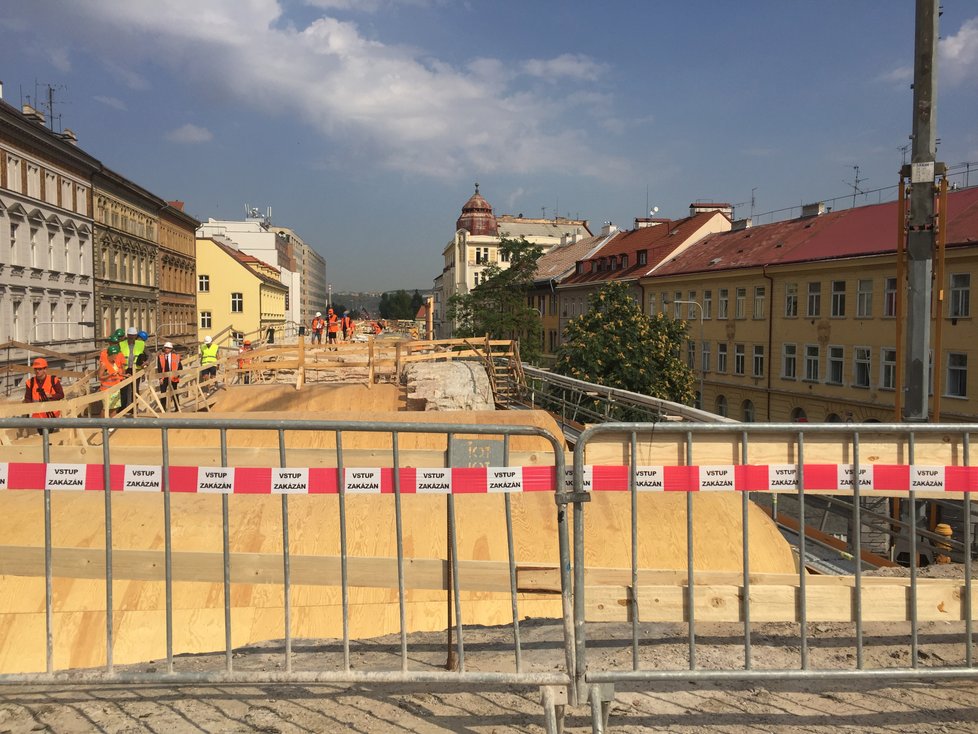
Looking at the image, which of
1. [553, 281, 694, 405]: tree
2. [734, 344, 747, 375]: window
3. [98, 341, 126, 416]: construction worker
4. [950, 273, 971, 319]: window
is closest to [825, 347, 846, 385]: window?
[950, 273, 971, 319]: window

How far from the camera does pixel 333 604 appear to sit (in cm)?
585

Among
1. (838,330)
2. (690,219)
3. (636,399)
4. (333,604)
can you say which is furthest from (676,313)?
(333,604)

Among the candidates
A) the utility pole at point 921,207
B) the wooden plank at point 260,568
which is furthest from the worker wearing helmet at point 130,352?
the utility pole at point 921,207

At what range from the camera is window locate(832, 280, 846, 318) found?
33406mm

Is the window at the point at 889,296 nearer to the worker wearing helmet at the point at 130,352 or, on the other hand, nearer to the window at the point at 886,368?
the window at the point at 886,368

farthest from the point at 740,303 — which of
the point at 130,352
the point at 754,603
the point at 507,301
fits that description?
the point at 754,603

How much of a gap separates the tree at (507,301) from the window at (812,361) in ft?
63.8

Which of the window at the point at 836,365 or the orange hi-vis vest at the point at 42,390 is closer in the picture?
the orange hi-vis vest at the point at 42,390

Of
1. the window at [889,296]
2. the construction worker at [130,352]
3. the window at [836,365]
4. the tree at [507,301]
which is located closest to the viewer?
the construction worker at [130,352]

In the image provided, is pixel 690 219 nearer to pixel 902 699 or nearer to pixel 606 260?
pixel 606 260

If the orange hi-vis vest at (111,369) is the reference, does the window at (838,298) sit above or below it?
above

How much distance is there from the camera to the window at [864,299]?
3186 centimetres

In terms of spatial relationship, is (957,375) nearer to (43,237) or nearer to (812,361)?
(812,361)

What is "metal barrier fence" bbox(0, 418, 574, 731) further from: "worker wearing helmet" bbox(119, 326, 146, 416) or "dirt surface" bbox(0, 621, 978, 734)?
"worker wearing helmet" bbox(119, 326, 146, 416)
